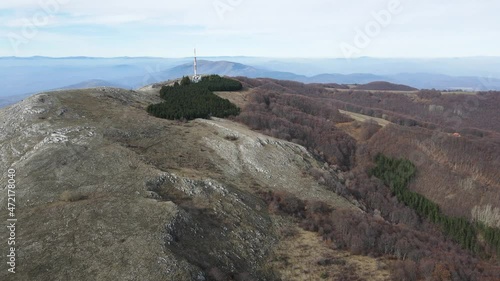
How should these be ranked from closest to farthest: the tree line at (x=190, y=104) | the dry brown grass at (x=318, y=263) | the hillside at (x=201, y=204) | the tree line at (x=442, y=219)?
the hillside at (x=201, y=204)
the dry brown grass at (x=318, y=263)
the tree line at (x=442, y=219)
the tree line at (x=190, y=104)

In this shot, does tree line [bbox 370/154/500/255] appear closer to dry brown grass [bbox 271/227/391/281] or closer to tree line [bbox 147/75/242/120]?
dry brown grass [bbox 271/227/391/281]

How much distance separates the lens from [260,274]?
70.4 feet

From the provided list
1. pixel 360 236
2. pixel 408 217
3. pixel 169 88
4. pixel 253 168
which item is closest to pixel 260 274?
pixel 360 236

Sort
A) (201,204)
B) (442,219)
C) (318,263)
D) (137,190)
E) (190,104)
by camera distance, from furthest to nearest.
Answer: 1. (190,104)
2. (442,219)
3. (201,204)
4. (137,190)
5. (318,263)

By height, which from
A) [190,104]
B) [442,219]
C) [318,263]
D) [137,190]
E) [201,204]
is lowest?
[442,219]

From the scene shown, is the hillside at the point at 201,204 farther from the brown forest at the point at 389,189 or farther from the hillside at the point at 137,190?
the brown forest at the point at 389,189

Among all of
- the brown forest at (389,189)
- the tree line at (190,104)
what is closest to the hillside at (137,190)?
the tree line at (190,104)

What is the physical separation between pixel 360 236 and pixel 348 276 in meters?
5.43

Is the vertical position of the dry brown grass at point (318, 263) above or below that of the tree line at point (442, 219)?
above

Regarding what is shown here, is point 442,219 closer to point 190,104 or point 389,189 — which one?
point 389,189

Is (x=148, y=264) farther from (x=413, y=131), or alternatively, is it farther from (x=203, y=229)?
(x=413, y=131)

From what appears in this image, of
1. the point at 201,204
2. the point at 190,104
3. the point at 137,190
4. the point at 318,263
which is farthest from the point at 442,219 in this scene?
the point at 137,190

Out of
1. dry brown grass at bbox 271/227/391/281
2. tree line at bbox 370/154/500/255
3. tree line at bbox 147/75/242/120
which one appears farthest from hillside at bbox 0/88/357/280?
tree line at bbox 370/154/500/255

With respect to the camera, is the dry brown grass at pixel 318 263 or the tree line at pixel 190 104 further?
the tree line at pixel 190 104
